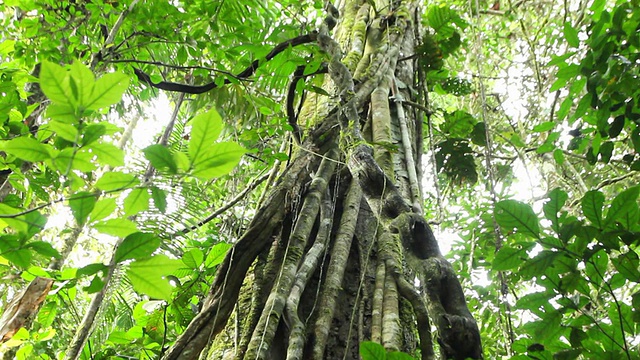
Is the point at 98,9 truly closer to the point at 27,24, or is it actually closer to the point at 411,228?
the point at 27,24

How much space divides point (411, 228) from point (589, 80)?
28.9 inches

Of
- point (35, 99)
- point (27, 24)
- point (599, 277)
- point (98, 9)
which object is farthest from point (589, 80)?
point (35, 99)

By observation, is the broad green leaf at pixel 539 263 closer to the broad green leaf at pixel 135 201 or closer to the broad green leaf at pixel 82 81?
the broad green leaf at pixel 135 201

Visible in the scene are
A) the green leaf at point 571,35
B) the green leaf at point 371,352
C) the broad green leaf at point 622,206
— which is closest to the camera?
the green leaf at point 371,352

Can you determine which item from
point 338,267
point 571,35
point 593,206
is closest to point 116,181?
point 338,267

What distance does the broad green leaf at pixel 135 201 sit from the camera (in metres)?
0.68

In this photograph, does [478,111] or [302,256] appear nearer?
[302,256]

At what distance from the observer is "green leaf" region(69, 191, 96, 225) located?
0.63 meters

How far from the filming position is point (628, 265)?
106cm

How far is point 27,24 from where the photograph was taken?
6.91ft

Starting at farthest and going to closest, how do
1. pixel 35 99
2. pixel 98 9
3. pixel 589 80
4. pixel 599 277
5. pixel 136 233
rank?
pixel 35 99 < pixel 98 9 < pixel 589 80 < pixel 599 277 < pixel 136 233

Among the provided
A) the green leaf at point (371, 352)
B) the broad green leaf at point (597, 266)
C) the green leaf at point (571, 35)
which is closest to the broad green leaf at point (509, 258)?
the broad green leaf at point (597, 266)

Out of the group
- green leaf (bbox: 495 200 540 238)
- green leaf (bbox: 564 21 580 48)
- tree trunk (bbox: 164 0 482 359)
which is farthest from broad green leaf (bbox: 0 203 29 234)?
green leaf (bbox: 564 21 580 48)

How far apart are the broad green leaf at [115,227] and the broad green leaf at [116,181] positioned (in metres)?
0.05
